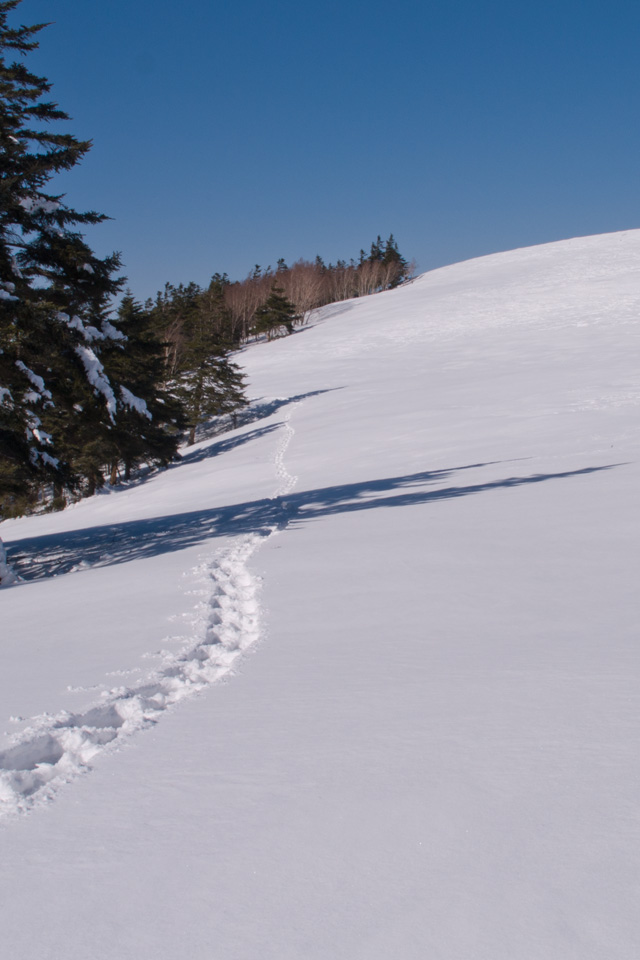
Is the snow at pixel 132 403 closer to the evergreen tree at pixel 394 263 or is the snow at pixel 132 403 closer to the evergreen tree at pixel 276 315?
the evergreen tree at pixel 276 315

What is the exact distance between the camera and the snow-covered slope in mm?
2031

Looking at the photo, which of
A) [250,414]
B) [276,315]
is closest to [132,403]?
[250,414]

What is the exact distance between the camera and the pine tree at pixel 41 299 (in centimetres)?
943

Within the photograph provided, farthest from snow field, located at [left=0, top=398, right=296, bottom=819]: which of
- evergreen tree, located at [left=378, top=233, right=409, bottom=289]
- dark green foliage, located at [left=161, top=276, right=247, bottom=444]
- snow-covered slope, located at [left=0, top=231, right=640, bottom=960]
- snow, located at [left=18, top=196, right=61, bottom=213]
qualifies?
evergreen tree, located at [left=378, top=233, right=409, bottom=289]

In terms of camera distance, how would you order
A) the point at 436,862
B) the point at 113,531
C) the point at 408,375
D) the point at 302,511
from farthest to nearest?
1. the point at 408,375
2. the point at 113,531
3. the point at 302,511
4. the point at 436,862

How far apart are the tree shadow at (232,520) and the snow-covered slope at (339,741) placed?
2.80ft

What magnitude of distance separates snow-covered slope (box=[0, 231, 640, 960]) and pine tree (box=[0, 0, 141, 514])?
261cm

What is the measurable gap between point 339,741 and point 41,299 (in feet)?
29.9

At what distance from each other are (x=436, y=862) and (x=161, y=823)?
1.01 meters

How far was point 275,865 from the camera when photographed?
7.43ft


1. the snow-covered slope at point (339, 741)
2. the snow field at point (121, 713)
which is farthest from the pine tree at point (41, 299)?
the snow field at point (121, 713)

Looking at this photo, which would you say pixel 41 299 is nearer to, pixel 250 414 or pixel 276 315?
pixel 250 414

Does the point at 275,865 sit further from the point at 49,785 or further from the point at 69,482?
the point at 69,482

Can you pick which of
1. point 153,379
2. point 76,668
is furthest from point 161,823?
point 153,379
